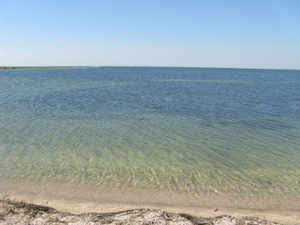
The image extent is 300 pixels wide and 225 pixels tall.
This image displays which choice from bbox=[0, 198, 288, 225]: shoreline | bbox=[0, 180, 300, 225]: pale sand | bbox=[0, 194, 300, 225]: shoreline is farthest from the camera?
bbox=[0, 180, 300, 225]: pale sand

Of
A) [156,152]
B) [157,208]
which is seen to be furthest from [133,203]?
[156,152]

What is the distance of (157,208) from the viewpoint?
777 centimetres

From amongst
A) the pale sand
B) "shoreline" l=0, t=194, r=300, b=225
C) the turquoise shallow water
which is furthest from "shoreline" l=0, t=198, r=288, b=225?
the turquoise shallow water

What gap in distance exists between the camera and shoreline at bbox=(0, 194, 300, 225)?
729cm

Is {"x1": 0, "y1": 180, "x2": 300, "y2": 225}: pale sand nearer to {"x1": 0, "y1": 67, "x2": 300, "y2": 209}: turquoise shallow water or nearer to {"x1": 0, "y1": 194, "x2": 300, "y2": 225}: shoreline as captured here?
{"x1": 0, "y1": 194, "x2": 300, "y2": 225}: shoreline

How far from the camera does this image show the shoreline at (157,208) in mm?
7285

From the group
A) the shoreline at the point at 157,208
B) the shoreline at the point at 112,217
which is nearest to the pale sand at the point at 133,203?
the shoreline at the point at 157,208

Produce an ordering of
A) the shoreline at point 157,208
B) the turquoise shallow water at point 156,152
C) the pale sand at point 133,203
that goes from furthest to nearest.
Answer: the turquoise shallow water at point 156,152
the pale sand at point 133,203
the shoreline at point 157,208

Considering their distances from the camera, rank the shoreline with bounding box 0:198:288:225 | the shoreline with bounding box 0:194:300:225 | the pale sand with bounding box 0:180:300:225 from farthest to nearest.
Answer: the pale sand with bounding box 0:180:300:225 < the shoreline with bounding box 0:194:300:225 < the shoreline with bounding box 0:198:288:225

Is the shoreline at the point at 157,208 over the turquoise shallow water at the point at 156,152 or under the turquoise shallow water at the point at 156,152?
under

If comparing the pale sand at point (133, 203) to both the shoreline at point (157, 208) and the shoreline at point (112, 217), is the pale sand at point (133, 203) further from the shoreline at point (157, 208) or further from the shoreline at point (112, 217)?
the shoreline at point (112, 217)

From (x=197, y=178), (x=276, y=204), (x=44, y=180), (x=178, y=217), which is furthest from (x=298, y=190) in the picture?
A: (x=44, y=180)

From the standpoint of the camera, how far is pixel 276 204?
26.6 feet

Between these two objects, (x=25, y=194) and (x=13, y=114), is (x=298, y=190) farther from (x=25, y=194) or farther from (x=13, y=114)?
(x=13, y=114)
